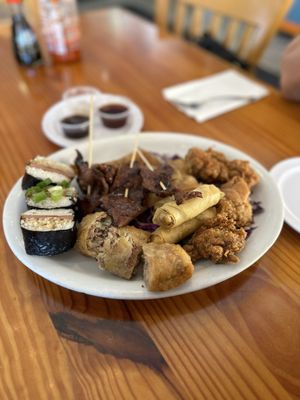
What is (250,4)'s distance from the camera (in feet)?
9.17

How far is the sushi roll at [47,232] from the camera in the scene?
3.83 ft

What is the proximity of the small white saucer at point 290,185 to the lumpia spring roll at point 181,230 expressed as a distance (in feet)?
1.06

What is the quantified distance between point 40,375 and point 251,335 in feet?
1.93

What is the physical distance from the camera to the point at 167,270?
3.47 feet

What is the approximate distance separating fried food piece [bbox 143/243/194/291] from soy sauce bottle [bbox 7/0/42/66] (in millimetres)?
2110

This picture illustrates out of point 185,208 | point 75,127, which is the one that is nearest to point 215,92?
point 75,127

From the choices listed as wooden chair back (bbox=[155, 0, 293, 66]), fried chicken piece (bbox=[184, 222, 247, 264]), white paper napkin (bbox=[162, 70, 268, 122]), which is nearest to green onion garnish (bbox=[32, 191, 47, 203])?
fried chicken piece (bbox=[184, 222, 247, 264])

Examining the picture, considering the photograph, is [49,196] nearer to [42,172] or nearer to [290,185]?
[42,172]

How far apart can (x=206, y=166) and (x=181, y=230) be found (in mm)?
363

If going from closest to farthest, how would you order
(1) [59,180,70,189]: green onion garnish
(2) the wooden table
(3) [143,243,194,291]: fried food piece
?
1. (2) the wooden table
2. (3) [143,243,194,291]: fried food piece
3. (1) [59,180,70,189]: green onion garnish

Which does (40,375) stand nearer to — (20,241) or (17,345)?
(17,345)

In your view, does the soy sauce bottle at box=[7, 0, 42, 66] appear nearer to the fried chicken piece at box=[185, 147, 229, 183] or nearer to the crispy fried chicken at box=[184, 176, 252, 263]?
the fried chicken piece at box=[185, 147, 229, 183]

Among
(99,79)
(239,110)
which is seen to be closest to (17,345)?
(239,110)

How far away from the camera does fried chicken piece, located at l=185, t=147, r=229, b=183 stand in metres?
1.49
